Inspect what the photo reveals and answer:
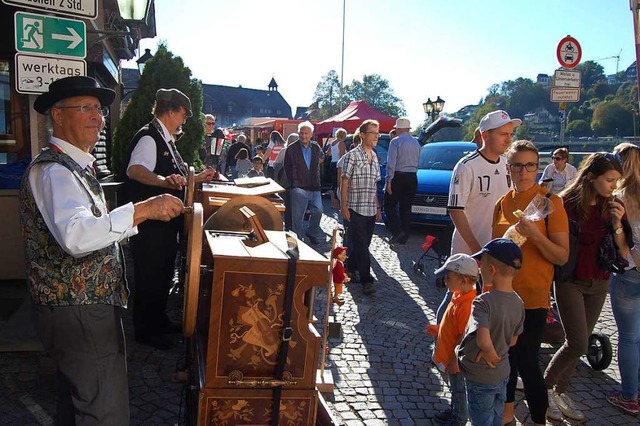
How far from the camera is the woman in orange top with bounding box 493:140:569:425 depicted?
313cm

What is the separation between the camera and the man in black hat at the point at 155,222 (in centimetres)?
426

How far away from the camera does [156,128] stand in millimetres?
4363

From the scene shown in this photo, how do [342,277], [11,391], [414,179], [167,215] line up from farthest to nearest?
[414,179]
[342,277]
[11,391]
[167,215]

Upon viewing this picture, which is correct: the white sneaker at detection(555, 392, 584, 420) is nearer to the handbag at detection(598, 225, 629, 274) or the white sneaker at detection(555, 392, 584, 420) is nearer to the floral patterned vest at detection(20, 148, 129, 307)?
the handbag at detection(598, 225, 629, 274)

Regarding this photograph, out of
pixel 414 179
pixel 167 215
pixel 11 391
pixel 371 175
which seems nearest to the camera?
pixel 167 215

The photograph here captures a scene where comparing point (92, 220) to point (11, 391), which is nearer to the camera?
point (92, 220)

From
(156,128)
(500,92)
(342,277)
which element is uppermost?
(500,92)

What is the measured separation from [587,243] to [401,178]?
554 centimetres

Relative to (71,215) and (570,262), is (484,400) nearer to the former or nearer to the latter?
(570,262)


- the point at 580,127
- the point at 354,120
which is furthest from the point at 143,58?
the point at 580,127

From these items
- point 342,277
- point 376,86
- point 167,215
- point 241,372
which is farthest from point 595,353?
point 376,86

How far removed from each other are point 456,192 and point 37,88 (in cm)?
306

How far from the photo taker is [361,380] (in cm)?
421

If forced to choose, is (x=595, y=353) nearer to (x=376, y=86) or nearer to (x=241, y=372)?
(x=241, y=372)
